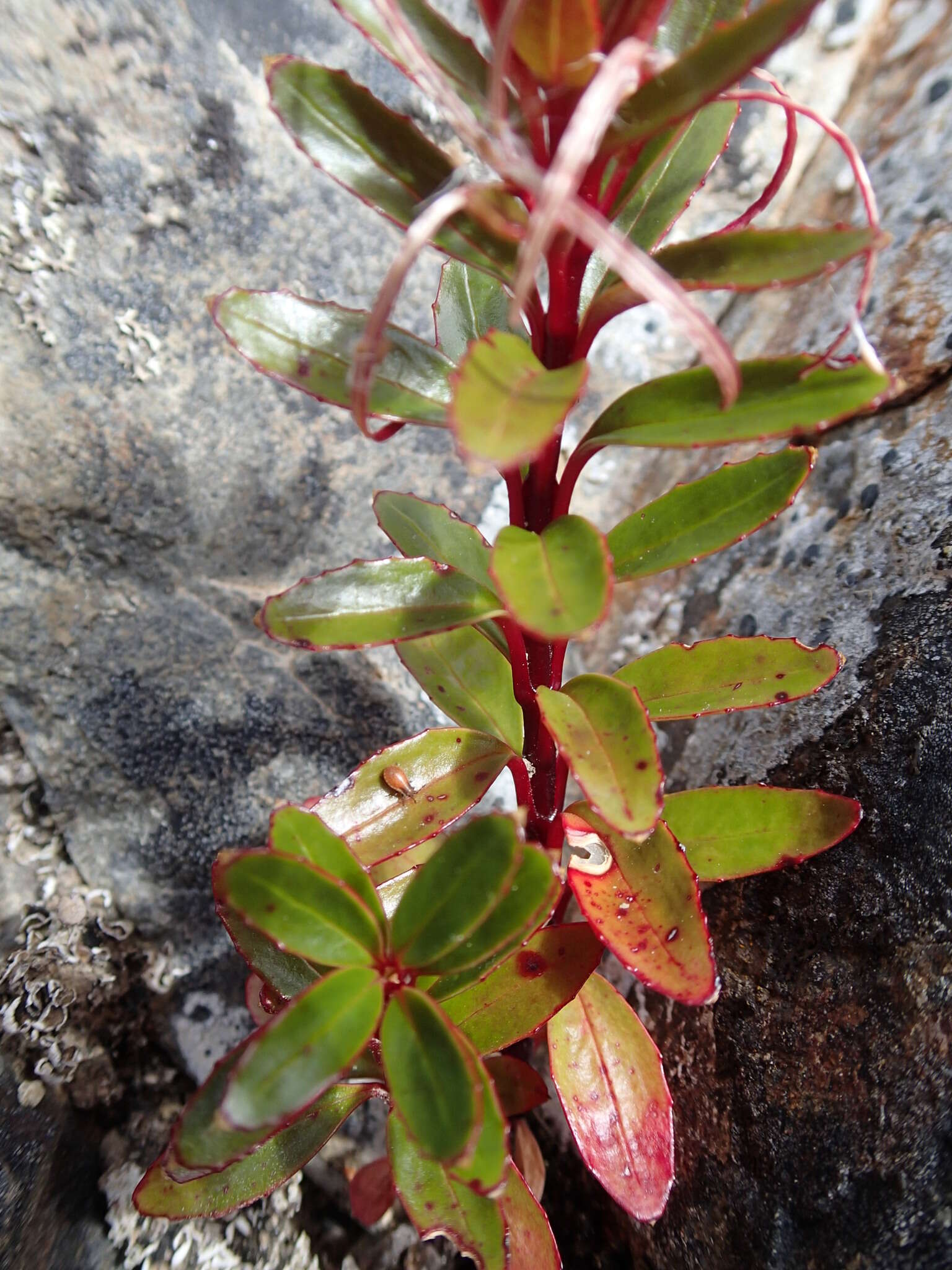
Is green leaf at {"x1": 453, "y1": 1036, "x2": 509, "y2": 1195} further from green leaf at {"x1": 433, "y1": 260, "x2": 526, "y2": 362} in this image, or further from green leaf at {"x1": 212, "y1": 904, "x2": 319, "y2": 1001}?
green leaf at {"x1": 433, "y1": 260, "x2": 526, "y2": 362}

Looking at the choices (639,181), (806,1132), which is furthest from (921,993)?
(639,181)

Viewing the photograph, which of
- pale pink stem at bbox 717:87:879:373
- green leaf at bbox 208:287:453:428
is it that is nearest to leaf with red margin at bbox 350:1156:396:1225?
green leaf at bbox 208:287:453:428

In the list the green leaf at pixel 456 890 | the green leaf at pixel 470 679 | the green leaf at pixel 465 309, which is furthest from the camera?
→ the green leaf at pixel 470 679

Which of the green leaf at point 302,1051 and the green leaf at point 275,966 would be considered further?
the green leaf at point 275,966

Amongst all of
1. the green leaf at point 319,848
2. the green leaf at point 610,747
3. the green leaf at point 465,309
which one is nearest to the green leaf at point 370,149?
the green leaf at point 465,309

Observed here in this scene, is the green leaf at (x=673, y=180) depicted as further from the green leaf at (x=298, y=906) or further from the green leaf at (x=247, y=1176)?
the green leaf at (x=247, y=1176)

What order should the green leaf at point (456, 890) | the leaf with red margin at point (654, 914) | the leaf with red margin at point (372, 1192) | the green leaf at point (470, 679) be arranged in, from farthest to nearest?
1. the leaf with red margin at point (372, 1192)
2. the green leaf at point (470, 679)
3. the leaf with red margin at point (654, 914)
4. the green leaf at point (456, 890)

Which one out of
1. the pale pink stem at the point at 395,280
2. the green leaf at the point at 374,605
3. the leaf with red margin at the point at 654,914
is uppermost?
the pale pink stem at the point at 395,280

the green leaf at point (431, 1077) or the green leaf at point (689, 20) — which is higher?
the green leaf at point (689, 20)
